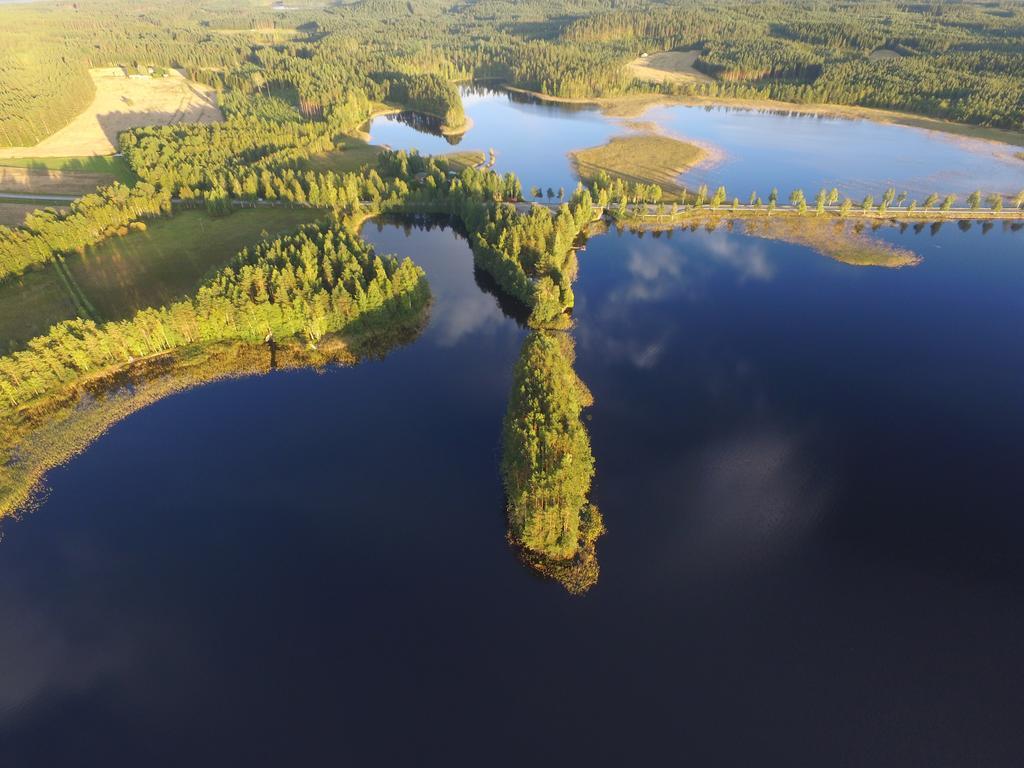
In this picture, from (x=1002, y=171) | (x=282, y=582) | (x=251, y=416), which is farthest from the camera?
(x=1002, y=171)

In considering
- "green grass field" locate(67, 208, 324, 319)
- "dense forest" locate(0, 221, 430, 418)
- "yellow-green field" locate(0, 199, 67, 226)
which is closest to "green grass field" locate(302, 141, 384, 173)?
"green grass field" locate(67, 208, 324, 319)

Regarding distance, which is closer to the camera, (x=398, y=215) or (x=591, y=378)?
(x=591, y=378)

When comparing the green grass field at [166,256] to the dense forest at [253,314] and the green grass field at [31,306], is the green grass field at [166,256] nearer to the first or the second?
the green grass field at [31,306]

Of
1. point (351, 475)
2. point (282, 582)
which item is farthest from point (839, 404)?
point (282, 582)

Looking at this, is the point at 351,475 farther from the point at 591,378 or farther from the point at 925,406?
the point at 925,406

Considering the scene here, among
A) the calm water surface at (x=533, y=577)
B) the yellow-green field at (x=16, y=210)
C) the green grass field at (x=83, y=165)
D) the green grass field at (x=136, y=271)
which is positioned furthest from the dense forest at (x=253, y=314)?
the green grass field at (x=83, y=165)
